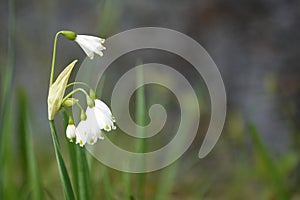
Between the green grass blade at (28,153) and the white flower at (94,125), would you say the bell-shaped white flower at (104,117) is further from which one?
the green grass blade at (28,153)

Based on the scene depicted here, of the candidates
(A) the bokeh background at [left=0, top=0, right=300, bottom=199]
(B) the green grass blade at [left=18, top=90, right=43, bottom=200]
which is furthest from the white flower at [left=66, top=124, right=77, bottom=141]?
(A) the bokeh background at [left=0, top=0, right=300, bottom=199]

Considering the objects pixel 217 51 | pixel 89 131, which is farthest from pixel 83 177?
pixel 217 51

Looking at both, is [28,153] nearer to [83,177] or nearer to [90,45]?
[83,177]

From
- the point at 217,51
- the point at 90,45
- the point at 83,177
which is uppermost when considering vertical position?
the point at 217,51

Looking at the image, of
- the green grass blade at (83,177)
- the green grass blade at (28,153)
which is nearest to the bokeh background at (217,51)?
the green grass blade at (28,153)

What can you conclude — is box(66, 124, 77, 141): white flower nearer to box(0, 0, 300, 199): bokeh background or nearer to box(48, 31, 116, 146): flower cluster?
box(48, 31, 116, 146): flower cluster

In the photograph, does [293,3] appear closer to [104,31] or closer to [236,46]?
[236,46]
